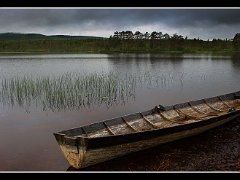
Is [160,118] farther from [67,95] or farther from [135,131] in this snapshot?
[67,95]

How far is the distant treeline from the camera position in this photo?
3493cm

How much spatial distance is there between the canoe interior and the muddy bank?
1.65ft

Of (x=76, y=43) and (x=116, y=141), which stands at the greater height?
(x=76, y=43)

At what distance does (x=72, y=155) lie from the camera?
217 inches

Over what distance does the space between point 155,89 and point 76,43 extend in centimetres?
3179

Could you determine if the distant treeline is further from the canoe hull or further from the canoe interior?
the canoe hull

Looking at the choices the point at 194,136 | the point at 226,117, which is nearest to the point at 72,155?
the point at 194,136

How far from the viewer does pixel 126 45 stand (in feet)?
127

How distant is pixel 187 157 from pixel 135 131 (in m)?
1.16

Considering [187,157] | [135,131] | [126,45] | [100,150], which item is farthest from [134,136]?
[126,45]

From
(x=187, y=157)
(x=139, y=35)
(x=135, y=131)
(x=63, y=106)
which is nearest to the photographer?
(x=187, y=157)

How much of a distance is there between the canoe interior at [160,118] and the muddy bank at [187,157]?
1.65ft
